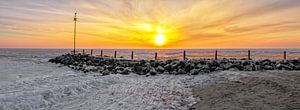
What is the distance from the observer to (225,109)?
25.8 feet

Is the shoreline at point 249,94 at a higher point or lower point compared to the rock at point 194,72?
lower

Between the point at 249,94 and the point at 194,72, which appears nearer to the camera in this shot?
the point at 249,94

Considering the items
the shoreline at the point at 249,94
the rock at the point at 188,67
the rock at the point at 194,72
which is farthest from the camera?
the rock at the point at 188,67

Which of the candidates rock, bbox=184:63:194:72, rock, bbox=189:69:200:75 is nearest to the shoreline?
rock, bbox=189:69:200:75

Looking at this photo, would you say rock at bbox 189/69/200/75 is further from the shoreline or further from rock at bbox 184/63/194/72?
the shoreline

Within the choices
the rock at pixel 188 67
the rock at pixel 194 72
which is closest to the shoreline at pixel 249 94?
the rock at pixel 194 72

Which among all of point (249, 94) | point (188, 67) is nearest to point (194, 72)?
point (188, 67)

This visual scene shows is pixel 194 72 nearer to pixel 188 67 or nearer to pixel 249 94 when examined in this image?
pixel 188 67

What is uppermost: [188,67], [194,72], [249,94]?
[188,67]

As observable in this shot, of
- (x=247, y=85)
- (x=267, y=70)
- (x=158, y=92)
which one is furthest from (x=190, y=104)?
(x=267, y=70)

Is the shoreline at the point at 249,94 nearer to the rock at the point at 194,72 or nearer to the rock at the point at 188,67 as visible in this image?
the rock at the point at 194,72

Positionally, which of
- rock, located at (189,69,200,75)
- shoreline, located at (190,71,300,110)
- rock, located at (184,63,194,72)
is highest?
rock, located at (184,63,194,72)

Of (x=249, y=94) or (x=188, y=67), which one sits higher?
(x=188, y=67)

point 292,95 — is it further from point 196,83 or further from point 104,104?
point 104,104
